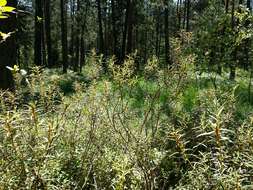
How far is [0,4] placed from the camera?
5.29 ft

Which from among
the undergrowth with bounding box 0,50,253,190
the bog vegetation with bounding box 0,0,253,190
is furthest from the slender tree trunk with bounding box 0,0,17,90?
the undergrowth with bounding box 0,50,253,190

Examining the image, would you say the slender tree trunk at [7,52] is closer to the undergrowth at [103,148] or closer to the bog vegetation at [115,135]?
the bog vegetation at [115,135]

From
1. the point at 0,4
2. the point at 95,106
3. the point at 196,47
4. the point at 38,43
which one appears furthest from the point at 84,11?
the point at 0,4

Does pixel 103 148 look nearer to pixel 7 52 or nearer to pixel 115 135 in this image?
pixel 115 135

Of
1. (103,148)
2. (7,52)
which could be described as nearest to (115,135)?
(103,148)

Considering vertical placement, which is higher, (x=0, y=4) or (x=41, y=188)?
(x=0, y=4)

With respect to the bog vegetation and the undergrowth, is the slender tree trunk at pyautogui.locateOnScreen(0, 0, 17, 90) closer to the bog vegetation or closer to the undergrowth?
the bog vegetation

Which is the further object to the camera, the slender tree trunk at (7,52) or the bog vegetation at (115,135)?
the slender tree trunk at (7,52)

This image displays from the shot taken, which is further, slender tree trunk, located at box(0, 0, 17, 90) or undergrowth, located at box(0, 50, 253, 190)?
slender tree trunk, located at box(0, 0, 17, 90)

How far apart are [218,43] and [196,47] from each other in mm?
611

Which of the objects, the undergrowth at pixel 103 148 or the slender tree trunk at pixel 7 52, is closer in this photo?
the undergrowth at pixel 103 148

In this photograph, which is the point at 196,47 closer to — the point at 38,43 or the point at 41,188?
the point at 41,188

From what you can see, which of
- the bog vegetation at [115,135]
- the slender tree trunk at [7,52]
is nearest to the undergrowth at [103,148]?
the bog vegetation at [115,135]

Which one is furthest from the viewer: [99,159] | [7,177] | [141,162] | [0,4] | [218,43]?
[218,43]
